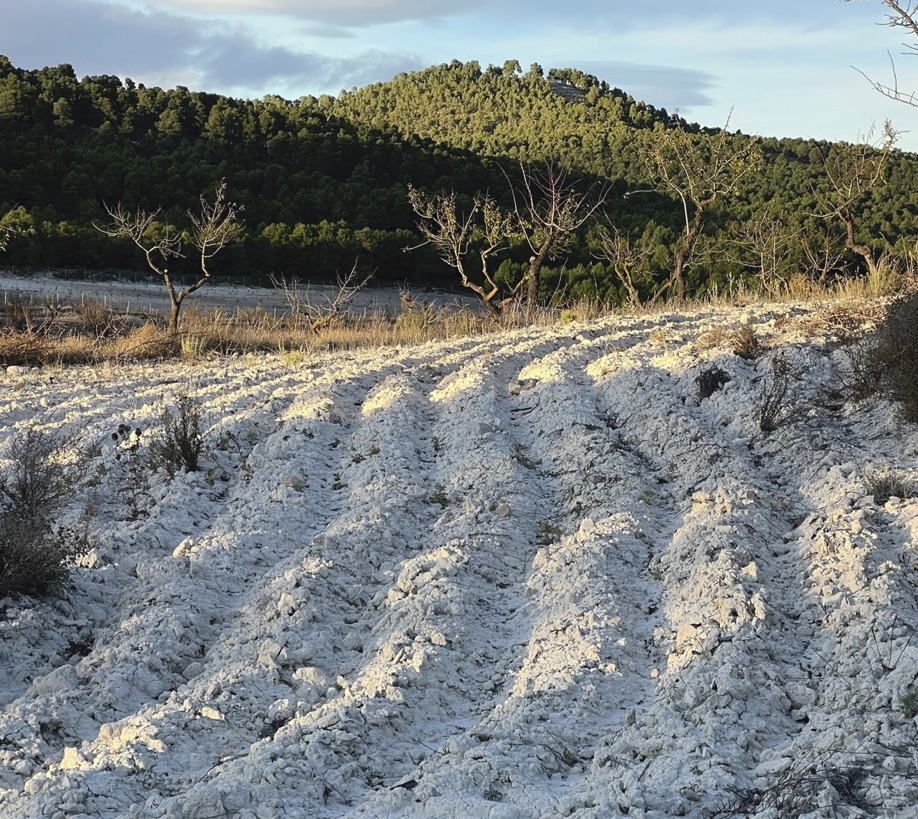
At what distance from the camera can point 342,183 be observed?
47.1m

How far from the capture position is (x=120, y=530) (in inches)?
249

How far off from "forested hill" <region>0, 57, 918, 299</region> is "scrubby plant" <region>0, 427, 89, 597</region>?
76.3 ft

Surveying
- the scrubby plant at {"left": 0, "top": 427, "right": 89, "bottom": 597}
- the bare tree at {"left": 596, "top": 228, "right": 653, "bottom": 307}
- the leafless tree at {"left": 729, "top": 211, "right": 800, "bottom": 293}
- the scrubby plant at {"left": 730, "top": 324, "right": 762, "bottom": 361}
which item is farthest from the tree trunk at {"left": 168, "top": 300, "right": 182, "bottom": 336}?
the leafless tree at {"left": 729, "top": 211, "right": 800, "bottom": 293}

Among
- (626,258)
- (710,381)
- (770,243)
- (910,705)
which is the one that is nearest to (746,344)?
(710,381)

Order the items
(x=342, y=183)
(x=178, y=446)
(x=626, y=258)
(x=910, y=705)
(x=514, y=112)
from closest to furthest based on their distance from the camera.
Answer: (x=910, y=705), (x=178, y=446), (x=626, y=258), (x=342, y=183), (x=514, y=112)

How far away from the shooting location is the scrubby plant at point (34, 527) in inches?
206

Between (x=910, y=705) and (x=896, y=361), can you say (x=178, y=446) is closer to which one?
(x=896, y=361)

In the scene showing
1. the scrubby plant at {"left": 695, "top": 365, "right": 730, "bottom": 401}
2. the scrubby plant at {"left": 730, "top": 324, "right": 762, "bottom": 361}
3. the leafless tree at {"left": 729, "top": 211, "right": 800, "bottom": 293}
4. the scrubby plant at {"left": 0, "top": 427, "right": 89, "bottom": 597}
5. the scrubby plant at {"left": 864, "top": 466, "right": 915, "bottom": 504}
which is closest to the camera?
the scrubby plant at {"left": 0, "top": 427, "right": 89, "bottom": 597}

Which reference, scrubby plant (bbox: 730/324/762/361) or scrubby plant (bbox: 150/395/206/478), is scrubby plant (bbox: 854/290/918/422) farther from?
scrubby plant (bbox: 150/395/206/478)

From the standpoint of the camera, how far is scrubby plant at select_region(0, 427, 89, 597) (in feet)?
17.1

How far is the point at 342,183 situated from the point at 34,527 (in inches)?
1706

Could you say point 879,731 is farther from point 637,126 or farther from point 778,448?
point 637,126

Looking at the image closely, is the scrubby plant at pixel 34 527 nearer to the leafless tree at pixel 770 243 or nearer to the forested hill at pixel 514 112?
the leafless tree at pixel 770 243

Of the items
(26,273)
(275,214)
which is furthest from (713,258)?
(26,273)
